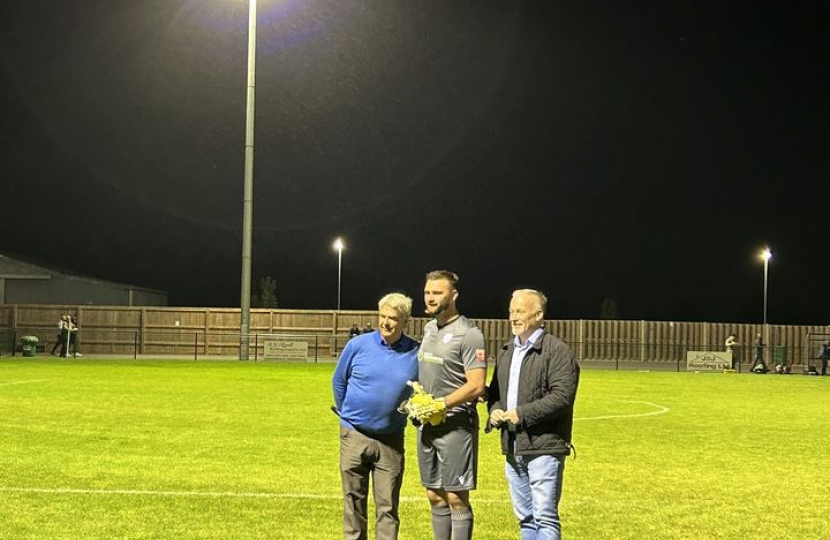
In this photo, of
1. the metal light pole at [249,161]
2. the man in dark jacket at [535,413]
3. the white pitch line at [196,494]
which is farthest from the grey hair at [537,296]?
the metal light pole at [249,161]

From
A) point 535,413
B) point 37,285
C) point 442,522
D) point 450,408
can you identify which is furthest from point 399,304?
point 37,285

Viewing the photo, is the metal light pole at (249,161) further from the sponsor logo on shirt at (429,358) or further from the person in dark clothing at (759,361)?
the sponsor logo on shirt at (429,358)

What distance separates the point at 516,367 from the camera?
739 centimetres

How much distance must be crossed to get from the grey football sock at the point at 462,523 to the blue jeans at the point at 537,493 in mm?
371

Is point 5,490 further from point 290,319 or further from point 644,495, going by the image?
point 290,319

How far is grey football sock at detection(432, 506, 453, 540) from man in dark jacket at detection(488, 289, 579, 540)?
1.69 feet

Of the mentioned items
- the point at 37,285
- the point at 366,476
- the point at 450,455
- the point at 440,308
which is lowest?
the point at 366,476

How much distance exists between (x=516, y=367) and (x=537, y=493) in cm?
87

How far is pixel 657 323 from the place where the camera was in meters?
56.4

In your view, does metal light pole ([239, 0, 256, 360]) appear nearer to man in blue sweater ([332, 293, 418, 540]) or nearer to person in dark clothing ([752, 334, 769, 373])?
person in dark clothing ([752, 334, 769, 373])

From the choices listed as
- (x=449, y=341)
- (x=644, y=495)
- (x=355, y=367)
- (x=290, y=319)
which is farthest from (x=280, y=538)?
(x=290, y=319)

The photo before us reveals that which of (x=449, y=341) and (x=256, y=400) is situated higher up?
(x=449, y=341)

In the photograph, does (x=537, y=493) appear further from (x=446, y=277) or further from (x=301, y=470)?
(x=301, y=470)

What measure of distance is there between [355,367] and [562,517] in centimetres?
324
